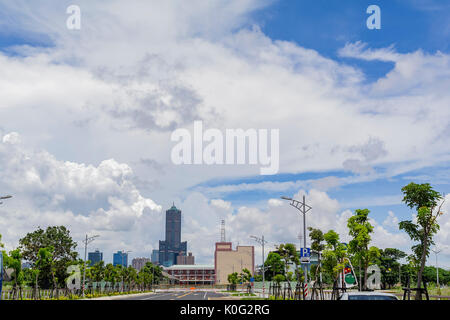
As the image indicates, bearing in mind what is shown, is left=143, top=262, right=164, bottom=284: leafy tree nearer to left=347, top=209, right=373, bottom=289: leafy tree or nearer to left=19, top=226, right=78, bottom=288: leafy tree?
left=19, top=226, right=78, bottom=288: leafy tree

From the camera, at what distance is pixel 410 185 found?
34719 millimetres

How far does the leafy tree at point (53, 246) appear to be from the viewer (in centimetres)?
7525

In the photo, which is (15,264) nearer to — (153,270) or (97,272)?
(97,272)

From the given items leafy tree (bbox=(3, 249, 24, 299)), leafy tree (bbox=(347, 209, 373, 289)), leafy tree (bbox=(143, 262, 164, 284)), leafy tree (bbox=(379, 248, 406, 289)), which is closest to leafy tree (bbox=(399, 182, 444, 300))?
leafy tree (bbox=(347, 209, 373, 289))

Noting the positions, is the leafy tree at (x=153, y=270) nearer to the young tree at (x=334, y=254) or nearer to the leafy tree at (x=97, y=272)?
the leafy tree at (x=97, y=272)

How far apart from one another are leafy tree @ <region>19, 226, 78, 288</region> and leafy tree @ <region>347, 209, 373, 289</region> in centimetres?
4820

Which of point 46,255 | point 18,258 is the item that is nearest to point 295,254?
point 46,255

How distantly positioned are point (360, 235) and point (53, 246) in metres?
50.4

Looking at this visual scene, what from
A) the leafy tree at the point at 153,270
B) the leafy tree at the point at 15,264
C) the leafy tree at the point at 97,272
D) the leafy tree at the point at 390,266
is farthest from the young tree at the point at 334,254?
the leafy tree at the point at 153,270

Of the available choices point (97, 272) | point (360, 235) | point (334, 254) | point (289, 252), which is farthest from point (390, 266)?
point (360, 235)

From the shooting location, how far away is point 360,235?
3928 centimetres
